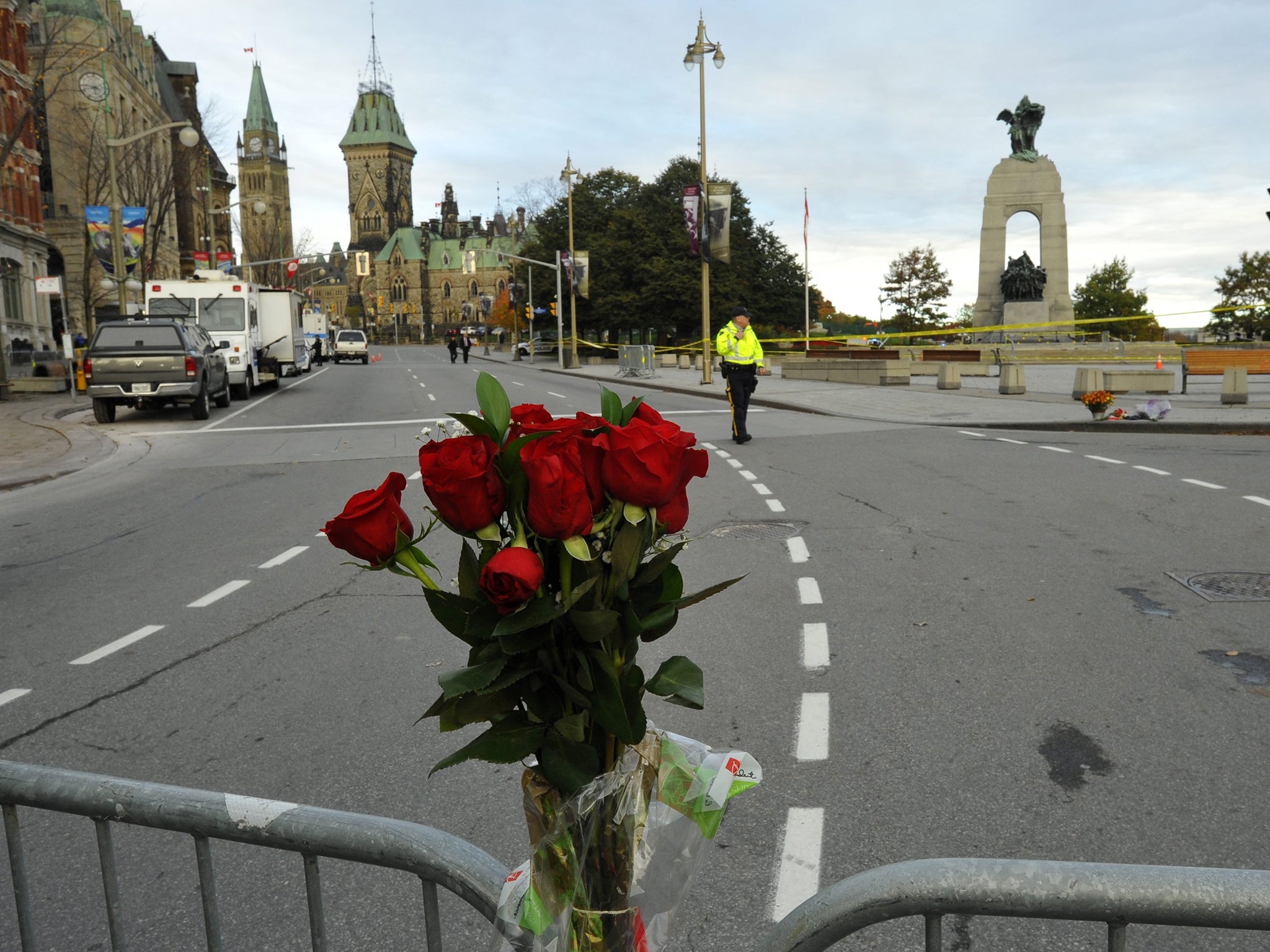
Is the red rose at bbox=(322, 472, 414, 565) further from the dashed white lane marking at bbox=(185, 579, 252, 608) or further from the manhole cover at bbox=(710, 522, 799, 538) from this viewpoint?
the manhole cover at bbox=(710, 522, 799, 538)

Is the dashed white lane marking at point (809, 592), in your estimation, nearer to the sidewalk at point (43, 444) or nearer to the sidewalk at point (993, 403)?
the sidewalk at point (43, 444)

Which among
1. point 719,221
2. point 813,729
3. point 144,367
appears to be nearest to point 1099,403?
point 813,729

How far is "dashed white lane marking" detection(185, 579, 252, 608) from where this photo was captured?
25.0ft

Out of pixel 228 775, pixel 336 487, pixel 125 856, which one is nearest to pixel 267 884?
pixel 125 856

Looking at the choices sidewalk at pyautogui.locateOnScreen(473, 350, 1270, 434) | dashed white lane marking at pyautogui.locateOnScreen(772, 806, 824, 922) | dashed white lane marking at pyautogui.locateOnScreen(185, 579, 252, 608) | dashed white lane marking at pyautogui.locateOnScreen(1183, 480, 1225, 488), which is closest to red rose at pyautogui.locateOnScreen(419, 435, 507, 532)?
dashed white lane marking at pyautogui.locateOnScreen(772, 806, 824, 922)

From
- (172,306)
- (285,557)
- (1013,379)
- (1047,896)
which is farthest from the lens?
(172,306)

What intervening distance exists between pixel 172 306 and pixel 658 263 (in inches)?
1701

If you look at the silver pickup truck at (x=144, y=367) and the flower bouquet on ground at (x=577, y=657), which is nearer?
the flower bouquet on ground at (x=577, y=657)

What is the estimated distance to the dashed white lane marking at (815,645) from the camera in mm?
5922

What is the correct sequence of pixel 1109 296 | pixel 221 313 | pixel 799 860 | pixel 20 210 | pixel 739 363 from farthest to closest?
pixel 1109 296
pixel 20 210
pixel 221 313
pixel 739 363
pixel 799 860

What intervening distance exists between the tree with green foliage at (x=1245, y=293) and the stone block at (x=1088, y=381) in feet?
177

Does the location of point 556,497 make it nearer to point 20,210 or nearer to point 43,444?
point 43,444

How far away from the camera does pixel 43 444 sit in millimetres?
19000

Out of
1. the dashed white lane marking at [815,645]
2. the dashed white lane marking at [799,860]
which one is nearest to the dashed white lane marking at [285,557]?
the dashed white lane marking at [815,645]
